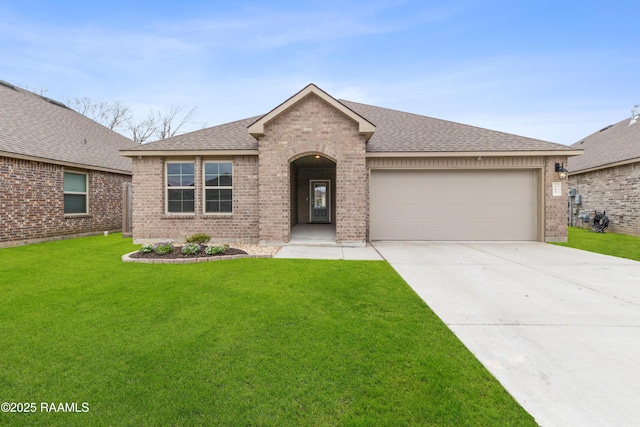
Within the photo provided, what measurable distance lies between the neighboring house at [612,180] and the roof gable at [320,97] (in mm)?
12557

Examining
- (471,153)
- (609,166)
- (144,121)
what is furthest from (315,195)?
(144,121)

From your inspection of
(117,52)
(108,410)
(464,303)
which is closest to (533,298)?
(464,303)

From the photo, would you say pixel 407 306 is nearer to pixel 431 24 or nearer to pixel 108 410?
pixel 108 410

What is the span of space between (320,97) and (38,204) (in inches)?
424

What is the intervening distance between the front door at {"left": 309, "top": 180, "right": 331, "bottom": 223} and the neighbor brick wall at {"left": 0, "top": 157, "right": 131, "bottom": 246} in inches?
390

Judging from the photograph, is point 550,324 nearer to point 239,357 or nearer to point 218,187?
point 239,357

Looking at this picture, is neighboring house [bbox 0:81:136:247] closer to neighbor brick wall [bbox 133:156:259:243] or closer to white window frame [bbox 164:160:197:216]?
neighbor brick wall [bbox 133:156:259:243]

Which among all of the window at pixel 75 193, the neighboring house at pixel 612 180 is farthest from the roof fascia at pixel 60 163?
the neighboring house at pixel 612 180

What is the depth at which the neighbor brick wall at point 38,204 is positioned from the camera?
9.13 metres

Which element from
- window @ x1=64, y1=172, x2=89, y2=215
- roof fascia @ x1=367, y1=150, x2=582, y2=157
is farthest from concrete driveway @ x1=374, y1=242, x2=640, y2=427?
window @ x1=64, y1=172, x2=89, y2=215

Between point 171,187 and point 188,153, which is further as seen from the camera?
point 171,187

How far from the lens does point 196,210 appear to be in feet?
32.3

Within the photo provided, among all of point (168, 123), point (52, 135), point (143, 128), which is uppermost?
point (168, 123)

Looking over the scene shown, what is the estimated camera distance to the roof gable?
8617mm
